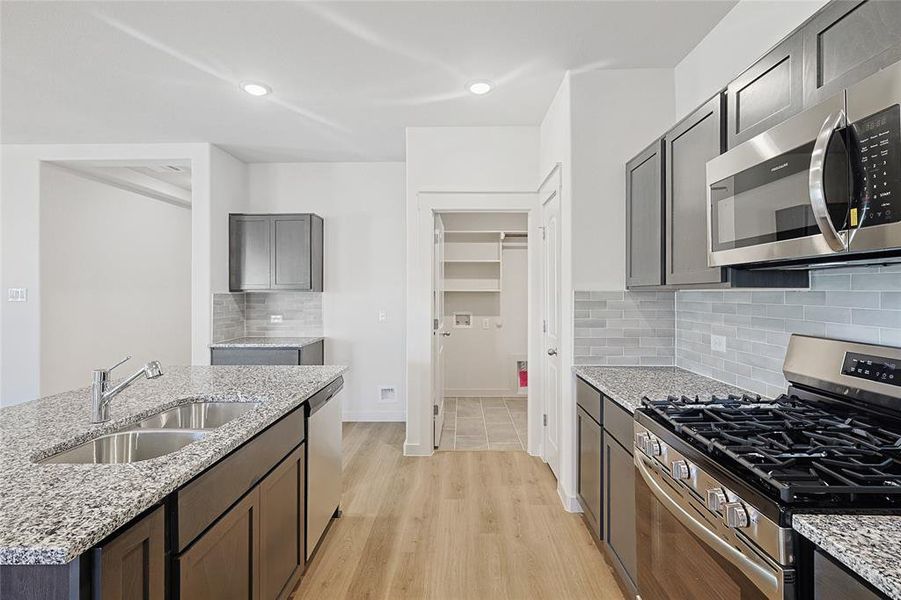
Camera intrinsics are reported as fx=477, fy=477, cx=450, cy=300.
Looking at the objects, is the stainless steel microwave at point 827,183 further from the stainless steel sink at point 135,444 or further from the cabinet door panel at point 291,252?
the cabinet door panel at point 291,252

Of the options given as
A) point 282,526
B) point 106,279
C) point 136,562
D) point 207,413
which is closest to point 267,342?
point 106,279

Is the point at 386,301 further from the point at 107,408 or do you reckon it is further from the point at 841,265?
the point at 841,265

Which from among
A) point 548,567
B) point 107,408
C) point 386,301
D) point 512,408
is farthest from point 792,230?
point 512,408

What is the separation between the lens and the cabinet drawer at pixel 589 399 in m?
2.38

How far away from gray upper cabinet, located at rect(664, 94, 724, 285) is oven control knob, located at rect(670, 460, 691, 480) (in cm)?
81

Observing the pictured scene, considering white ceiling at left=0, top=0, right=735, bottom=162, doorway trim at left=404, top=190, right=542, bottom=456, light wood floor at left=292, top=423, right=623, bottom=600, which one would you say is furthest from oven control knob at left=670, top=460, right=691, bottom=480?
doorway trim at left=404, top=190, right=542, bottom=456

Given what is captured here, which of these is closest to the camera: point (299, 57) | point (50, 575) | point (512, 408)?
point (50, 575)

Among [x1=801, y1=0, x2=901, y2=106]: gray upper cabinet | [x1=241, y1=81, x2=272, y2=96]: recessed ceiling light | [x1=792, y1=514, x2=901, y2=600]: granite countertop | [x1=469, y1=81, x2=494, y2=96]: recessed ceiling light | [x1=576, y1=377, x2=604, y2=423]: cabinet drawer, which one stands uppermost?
[x1=241, y1=81, x2=272, y2=96]: recessed ceiling light

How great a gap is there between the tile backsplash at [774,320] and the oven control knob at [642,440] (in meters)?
0.70

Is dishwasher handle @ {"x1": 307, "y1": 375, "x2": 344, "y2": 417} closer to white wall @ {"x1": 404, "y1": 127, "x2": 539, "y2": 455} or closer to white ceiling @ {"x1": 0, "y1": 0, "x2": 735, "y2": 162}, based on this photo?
white wall @ {"x1": 404, "y1": 127, "x2": 539, "y2": 455}

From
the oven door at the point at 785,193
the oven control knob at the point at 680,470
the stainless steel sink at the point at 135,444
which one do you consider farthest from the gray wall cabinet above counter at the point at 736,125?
the stainless steel sink at the point at 135,444

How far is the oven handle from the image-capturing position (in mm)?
986

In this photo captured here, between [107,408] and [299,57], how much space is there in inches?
83.9

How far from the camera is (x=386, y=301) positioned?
16.7ft
